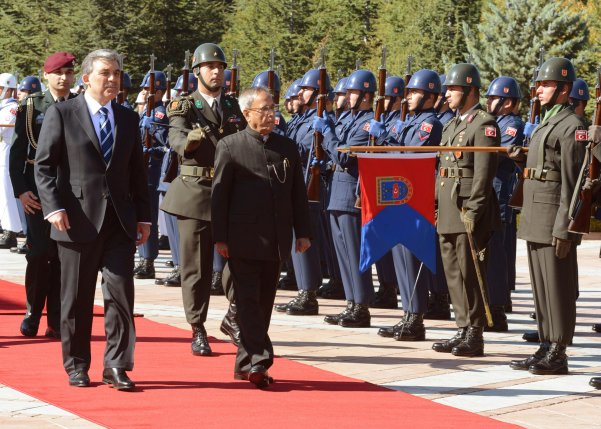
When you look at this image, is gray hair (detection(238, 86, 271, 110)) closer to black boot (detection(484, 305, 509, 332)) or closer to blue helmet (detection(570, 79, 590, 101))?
black boot (detection(484, 305, 509, 332))

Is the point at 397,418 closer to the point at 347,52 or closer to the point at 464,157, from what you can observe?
the point at 464,157

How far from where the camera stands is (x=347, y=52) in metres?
59.1

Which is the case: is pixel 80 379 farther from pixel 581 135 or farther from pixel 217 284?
pixel 217 284

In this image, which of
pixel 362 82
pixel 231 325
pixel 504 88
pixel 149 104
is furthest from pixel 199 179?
pixel 149 104

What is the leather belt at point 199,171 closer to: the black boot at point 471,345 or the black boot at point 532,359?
the black boot at point 471,345

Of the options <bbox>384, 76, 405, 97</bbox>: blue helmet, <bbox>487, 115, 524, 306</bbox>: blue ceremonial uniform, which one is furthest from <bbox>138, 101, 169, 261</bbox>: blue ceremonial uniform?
<bbox>487, 115, 524, 306</bbox>: blue ceremonial uniform

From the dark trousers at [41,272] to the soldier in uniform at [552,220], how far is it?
11.8 feet

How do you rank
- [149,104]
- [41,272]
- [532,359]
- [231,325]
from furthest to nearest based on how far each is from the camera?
[149,104]
[41,272]
[231,325]
[532,359]

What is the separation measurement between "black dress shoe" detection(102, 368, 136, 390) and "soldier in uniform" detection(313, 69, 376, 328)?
11.9 ft

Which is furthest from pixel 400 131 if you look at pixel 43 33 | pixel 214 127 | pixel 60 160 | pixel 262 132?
pixel 43 33

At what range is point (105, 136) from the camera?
26.7ft

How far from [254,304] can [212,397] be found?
0.70 m

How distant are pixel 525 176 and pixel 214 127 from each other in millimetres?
2331

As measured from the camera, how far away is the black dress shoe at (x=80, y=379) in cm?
804
